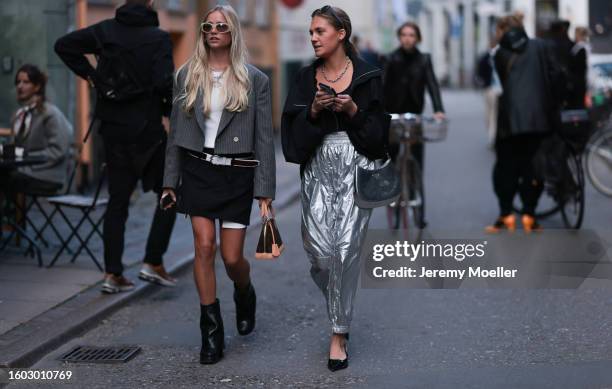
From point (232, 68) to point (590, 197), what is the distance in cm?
783

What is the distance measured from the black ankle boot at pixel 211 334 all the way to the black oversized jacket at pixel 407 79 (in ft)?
15.5

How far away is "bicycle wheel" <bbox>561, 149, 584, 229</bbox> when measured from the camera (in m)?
10.2

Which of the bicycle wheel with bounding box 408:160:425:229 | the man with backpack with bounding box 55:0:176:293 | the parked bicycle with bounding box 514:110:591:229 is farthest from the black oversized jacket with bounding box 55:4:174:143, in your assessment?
the parked bicycle with bounding box 514:110:591:229

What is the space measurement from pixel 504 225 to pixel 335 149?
475 cm

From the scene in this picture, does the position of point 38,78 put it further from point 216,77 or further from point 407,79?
point 216,77

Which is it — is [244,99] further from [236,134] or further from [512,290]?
[512,290]

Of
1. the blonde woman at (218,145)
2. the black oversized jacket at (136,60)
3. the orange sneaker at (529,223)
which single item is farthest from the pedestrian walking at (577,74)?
the blonde woman at (218,145)

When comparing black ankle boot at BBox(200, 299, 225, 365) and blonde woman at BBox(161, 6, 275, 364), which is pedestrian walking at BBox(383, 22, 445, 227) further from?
black ankle boot at BBox(200, 299, 225, 365)

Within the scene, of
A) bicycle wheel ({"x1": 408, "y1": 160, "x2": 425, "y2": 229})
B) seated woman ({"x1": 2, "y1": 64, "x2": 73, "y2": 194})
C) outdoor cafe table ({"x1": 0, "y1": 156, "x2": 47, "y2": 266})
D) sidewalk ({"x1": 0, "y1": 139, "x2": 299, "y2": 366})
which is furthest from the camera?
bicycle wheel ({"x1": 408, "y1": 160, "x2": 425, "y2": 229})

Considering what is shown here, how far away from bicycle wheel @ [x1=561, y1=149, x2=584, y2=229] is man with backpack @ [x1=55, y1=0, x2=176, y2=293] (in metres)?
4.00

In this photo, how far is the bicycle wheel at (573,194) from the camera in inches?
401

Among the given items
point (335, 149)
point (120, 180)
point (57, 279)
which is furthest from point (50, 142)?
point (335, 149)

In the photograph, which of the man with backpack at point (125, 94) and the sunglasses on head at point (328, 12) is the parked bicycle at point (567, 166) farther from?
the sunglasses on head at point (328, 12)

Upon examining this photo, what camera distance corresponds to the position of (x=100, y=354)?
648 cm
